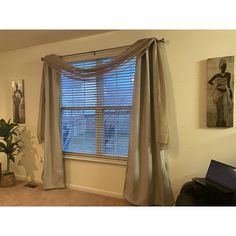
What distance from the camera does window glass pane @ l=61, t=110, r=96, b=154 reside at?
309 cm

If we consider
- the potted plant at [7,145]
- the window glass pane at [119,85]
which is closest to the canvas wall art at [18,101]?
the potted plant at [7,145]

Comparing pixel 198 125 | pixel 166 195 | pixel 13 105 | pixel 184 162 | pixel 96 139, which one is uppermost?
pixel 13 105

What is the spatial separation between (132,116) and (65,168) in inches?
56.3

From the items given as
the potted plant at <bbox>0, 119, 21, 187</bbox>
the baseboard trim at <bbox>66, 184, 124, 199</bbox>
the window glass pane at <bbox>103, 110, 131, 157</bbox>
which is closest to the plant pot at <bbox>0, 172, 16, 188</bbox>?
the potted plant at <bbox>0, 119, 21, 187</bbox>

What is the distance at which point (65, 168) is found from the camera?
10.8 ft

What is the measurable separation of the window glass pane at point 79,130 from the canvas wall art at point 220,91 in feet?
5.04

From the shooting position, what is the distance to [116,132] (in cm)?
293

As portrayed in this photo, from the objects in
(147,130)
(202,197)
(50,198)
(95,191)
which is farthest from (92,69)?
(202,197)

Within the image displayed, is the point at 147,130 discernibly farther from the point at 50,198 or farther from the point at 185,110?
the point at 50,198

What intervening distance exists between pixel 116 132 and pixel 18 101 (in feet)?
6.30

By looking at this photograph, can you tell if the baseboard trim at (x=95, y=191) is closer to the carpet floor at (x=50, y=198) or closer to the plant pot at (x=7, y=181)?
the carpet floor at (x=50, y=198)
